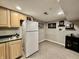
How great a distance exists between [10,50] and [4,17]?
127cm

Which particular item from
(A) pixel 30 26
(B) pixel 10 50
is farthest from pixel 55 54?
(B) pixel 10 50

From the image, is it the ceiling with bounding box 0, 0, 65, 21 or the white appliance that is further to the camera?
the white appliance

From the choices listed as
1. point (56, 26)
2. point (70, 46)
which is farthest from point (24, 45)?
point (56, 26)

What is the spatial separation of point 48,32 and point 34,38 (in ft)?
11.5

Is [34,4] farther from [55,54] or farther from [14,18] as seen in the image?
[55,54]

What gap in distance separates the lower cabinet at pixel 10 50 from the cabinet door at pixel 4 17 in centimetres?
78

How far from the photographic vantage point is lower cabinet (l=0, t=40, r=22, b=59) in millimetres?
2071

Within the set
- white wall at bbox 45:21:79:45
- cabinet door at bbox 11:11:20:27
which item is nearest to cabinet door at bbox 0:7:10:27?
cabinet door at bbox 11:11:20:27

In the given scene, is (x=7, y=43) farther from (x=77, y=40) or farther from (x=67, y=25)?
(x=67, y=25)

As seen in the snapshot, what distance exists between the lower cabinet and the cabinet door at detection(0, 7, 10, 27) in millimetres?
777

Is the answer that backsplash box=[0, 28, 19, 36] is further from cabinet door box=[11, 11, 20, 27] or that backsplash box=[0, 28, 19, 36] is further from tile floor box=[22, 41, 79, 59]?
tile floor box=[22, 41, 79, 59]

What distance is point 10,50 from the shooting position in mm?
2311

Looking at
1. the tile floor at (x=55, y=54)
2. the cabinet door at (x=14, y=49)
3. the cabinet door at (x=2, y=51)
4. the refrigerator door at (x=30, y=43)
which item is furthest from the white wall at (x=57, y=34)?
the cabinet door at (x=2, y=51)

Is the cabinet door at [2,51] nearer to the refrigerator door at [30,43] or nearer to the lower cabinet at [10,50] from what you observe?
the lower cabinet at [10,50]
